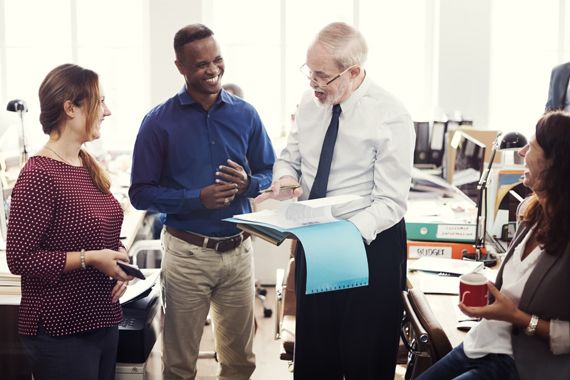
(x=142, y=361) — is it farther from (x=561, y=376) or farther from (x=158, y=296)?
(x=561, y=376)

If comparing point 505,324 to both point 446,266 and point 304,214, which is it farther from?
point 446,266

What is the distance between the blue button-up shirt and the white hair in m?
0.81

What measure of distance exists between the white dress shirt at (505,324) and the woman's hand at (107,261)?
1147mm

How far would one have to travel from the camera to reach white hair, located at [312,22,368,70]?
8.55 feet

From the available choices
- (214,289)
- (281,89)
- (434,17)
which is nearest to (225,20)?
(281,89)

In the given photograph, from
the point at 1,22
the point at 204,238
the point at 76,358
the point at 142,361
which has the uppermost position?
the point at 1,22

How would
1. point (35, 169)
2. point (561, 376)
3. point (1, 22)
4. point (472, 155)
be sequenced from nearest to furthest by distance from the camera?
point (561, 376) < point (35, 169) < point (472, 155) < point (1, 22)

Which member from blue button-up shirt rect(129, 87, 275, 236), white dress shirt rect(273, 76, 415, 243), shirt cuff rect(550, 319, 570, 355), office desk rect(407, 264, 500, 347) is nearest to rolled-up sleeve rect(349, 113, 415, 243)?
white dress shirt rect(273, 76, 415, 243)

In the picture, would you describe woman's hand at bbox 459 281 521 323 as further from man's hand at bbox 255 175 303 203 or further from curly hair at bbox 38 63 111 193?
curly hair at bbox 38 63 111 193

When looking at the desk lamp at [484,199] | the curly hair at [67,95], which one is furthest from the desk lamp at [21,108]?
the desk lamp at [484,199]

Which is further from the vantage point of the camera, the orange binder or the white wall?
the white wall

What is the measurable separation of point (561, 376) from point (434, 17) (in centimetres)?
457

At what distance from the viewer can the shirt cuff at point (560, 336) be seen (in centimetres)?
229

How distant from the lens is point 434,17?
644 centimetres
